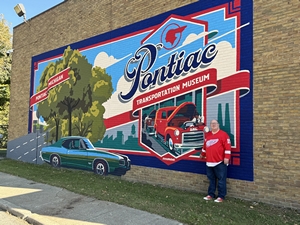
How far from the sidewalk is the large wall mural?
2414 mm

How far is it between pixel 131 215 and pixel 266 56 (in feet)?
14.7

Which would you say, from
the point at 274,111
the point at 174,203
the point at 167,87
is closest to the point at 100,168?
the point at 167,87

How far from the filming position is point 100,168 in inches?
383

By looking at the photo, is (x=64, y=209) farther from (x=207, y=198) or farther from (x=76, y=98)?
(x=76, y=98)

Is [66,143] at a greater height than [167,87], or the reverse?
[167,87]

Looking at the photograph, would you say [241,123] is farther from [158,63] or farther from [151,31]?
[151,31]

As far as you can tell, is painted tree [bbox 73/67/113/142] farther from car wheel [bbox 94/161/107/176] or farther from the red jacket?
the red jacket

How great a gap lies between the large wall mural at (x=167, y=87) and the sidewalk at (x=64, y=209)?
7.92 ft

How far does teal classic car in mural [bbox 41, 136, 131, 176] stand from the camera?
9.25 metres

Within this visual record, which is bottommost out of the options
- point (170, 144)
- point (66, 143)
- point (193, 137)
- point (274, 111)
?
point (66, 143)

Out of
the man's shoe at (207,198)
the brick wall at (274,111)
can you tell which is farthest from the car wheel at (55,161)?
the man's shoe at (207,198)

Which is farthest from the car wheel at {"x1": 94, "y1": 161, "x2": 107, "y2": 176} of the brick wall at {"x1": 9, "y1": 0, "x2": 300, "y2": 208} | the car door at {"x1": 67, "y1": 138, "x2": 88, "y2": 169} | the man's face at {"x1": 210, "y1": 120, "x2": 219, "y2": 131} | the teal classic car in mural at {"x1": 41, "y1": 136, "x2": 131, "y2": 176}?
the man's face at {"x1": 210, "y1": 120, "x2": 219, "y2": 131}

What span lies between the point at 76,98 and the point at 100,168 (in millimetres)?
3083

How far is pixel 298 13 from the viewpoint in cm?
584
